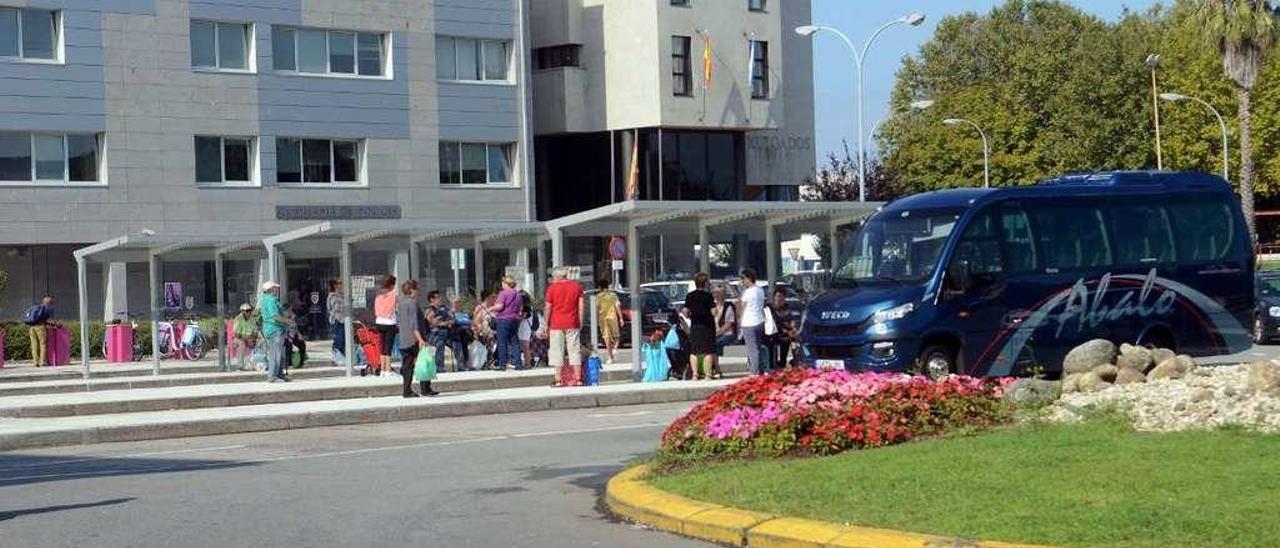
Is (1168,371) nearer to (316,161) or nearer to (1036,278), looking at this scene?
(1036,278)

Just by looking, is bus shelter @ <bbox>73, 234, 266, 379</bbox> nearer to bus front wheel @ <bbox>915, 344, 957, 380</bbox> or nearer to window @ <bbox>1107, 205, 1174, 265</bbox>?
bus front wheel @ <bbox>915, 344, 957, 380</bbox>

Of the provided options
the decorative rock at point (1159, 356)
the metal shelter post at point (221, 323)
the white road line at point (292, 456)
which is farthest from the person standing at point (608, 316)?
the decorative rock at point (1159, 356)

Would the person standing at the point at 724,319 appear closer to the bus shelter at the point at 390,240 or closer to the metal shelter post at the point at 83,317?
the bus shelter at the point at 390,240

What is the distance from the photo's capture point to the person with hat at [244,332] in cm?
3275

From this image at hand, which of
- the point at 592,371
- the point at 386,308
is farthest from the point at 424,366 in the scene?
the point at 386,308

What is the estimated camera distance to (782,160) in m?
63.3

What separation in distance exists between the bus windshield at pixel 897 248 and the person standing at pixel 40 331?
22068 mm

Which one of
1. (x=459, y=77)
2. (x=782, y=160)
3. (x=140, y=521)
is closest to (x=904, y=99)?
(x=782, y=160)

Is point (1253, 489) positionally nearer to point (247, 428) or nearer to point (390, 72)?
point (247, 428)

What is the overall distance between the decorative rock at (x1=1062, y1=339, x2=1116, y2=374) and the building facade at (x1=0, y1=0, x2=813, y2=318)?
2182 cm

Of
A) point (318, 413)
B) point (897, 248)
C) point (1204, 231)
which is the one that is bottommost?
point (318, 413)

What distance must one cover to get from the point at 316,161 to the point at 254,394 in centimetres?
2644

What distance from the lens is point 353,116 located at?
169 feet

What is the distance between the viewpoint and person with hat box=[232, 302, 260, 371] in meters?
32.8
